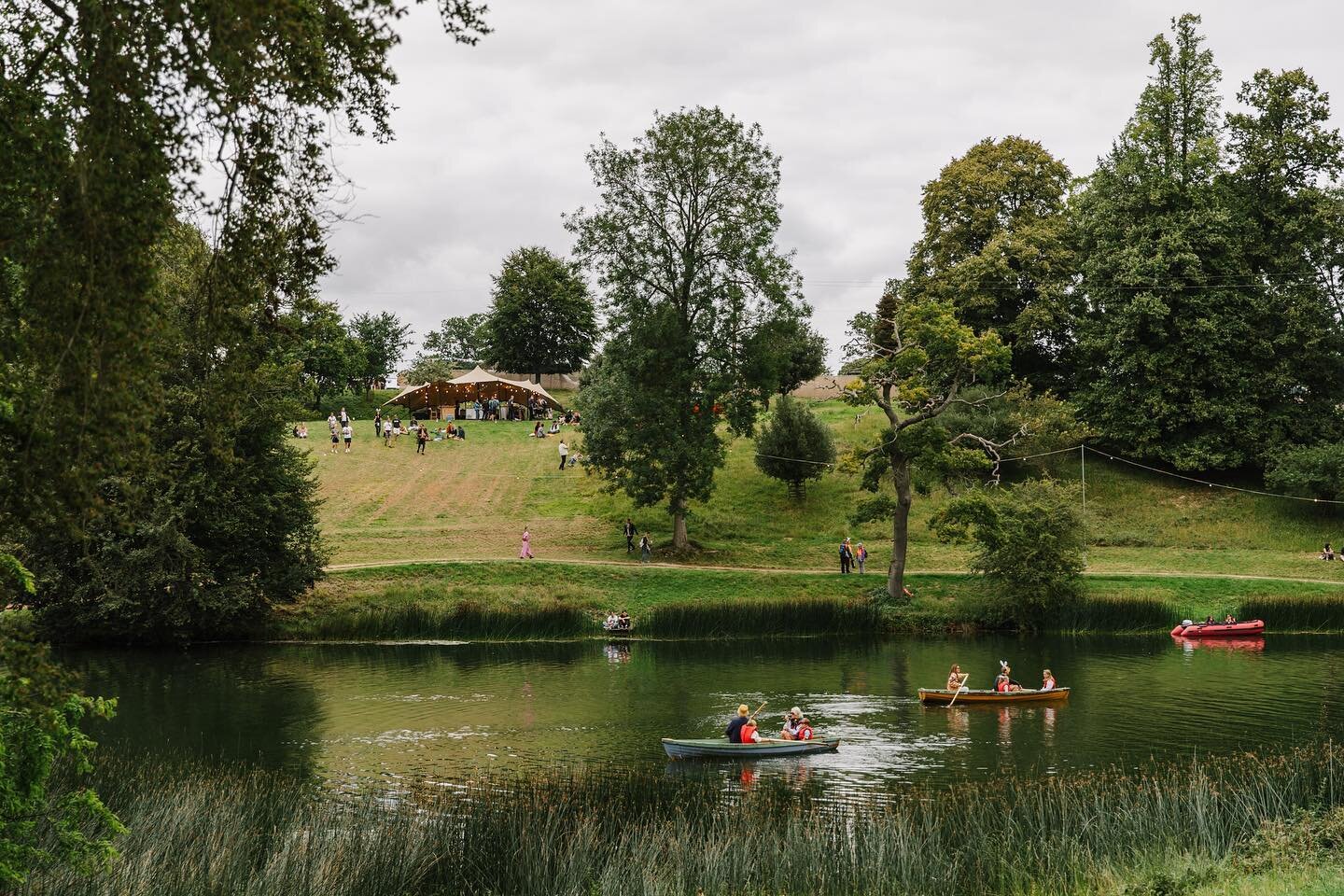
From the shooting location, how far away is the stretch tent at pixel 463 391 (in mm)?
85125

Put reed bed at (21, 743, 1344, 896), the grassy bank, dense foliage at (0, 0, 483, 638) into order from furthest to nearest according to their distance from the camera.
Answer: the grassy bank
reed bed at (21, 743, 1344, 896)
dense foliage at (0, 0, 483, 638)

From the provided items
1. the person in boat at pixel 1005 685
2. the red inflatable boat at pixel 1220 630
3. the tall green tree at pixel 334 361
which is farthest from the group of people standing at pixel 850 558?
the tall green tree at pixel 334 361

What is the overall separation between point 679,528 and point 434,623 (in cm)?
1498

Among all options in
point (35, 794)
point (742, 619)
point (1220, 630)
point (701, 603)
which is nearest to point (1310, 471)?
point (1220, 630)

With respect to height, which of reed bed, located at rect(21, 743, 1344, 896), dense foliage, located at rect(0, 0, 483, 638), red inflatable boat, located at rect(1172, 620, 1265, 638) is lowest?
red inflatable boat, located at rect(1172, 620, 1265, 638)

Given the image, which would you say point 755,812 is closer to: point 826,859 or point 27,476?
point 826,859

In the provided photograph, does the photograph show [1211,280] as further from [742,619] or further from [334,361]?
[334,361]

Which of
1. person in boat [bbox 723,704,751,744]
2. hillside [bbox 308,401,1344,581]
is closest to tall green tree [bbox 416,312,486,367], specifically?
hillside [bbox 308,401,1344,581]

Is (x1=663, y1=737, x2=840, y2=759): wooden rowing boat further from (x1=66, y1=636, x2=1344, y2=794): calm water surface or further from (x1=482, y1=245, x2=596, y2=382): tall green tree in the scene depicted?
(x1=482, y1=245, x2=596, y2=382): tall green tree

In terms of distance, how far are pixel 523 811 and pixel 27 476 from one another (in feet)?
30.3

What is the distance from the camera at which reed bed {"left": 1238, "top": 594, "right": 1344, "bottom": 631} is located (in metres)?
44.1

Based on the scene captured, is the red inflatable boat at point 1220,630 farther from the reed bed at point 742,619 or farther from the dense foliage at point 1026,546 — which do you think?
the reed bed at point 742,619

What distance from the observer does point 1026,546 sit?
4362 cm

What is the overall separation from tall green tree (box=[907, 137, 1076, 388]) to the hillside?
28.3 ft
